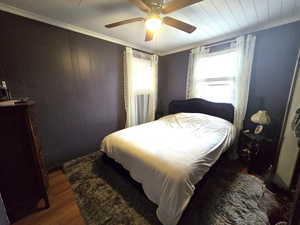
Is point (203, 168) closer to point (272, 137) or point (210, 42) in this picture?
point (272, 137)

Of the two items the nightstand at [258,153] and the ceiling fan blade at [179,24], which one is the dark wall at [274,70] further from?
the ceiling fan blade at [179,24]

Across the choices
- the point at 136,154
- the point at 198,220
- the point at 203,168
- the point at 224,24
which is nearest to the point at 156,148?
the point at 136,154

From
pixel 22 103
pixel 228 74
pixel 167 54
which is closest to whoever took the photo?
pixel 22 103

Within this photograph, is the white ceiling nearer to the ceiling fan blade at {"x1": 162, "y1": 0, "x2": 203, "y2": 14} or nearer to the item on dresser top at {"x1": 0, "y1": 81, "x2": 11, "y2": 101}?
the ceiling fan blade at {"x1": 162, "y1": 0, "x2": 203, "y2": 14}

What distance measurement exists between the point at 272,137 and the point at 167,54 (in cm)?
305

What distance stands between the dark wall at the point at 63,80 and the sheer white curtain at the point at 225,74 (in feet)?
5.89

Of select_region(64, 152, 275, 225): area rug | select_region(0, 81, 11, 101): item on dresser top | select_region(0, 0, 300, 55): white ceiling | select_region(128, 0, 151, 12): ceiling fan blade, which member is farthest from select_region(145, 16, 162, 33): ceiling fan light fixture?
select_region(64, 152, 275, 225): area rug

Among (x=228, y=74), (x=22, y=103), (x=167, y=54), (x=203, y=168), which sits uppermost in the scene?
(x=167, y=54)

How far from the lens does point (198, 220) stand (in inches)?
51.3

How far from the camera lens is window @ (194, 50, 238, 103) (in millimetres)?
2475

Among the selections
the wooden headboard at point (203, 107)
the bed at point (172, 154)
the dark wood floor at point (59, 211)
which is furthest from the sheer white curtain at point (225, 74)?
the dark wood floor at point (59, 211)

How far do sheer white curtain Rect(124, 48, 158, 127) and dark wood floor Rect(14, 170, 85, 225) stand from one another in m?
1.73

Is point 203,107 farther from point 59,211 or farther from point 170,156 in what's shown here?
point 59,211

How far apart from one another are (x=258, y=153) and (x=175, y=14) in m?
2.51
